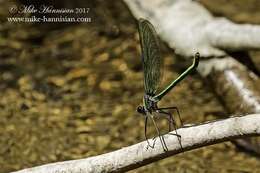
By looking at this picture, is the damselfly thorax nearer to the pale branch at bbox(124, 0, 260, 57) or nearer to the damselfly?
the damselfly

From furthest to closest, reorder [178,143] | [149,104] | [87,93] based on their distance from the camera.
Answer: [87,93] → [149,104] → [178,143]

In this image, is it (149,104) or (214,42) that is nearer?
(149,104)

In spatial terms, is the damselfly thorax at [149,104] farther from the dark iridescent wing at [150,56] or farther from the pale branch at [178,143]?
the pale branch at [178,143]

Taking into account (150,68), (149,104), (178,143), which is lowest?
(178,143)

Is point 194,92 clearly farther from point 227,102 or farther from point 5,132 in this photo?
point 5,132

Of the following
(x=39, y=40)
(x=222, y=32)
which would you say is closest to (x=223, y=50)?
(x=222, y=32)

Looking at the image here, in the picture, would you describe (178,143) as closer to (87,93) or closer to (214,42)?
(214,42)

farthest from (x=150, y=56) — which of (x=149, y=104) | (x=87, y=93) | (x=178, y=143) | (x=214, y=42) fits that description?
(x=87, y=93)
